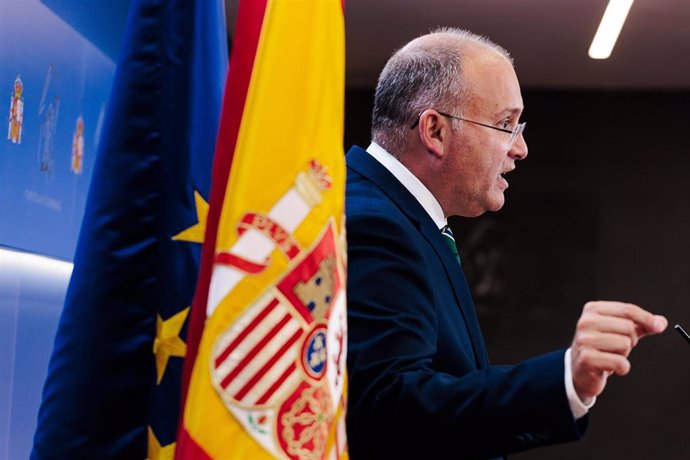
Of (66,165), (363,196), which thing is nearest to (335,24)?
(363,196)

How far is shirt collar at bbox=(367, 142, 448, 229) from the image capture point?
5.94ft

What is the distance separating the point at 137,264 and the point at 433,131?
2.29 feet

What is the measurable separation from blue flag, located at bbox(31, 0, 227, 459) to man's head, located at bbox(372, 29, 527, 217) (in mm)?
543

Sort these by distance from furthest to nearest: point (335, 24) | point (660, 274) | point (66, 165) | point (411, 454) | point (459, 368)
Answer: point (660, 274)
point (66, 165)
point (459, 368)
point (411, 454)
point (335, 24)

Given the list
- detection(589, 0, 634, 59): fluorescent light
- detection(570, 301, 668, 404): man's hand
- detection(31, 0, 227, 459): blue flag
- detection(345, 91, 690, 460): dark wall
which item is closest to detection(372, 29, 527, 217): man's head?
detection(31, 0, 227, 459): blue flag

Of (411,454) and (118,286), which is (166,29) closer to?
(118,286)

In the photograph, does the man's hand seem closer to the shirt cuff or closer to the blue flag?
the shirt cuff

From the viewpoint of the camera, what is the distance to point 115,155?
136 centimetres

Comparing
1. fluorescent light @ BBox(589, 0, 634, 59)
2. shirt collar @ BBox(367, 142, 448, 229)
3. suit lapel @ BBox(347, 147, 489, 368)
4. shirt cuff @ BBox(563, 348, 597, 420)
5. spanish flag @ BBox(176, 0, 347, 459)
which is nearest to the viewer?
spanish flag @ BBox(176, 0, 347, 459)

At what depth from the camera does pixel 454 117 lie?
6.04ft

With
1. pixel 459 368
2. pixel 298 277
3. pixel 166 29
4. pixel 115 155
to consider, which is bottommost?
pixel 459 368

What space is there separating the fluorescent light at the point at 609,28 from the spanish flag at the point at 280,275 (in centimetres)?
459

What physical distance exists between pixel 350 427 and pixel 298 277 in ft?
1.27

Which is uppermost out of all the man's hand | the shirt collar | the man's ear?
the man's ear
